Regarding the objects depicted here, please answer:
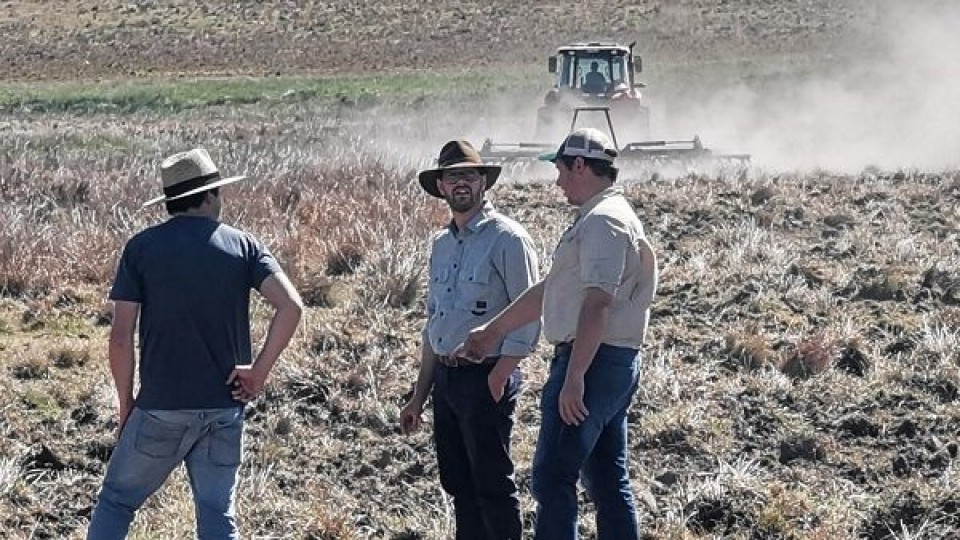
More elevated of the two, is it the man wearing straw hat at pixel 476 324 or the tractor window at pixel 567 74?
the tractor window at pixel 567 74

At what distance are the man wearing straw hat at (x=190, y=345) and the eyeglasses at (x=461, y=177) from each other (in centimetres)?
86

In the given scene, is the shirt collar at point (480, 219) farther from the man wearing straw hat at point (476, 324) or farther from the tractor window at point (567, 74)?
the tractor window at point (567, 74)

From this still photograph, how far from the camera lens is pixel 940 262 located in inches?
456

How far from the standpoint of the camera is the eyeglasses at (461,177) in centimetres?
546

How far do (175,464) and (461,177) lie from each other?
1448 mm

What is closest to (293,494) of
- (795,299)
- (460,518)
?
(460,518)

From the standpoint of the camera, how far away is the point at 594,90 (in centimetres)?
2436

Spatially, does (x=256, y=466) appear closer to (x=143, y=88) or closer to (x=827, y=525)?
(x=827, y=525)

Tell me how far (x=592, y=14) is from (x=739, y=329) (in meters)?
56.3

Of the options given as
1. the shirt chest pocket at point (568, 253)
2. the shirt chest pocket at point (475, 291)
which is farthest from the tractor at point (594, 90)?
the shirt chest pocket at point (568, 253)

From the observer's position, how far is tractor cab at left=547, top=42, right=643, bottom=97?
24.5 m

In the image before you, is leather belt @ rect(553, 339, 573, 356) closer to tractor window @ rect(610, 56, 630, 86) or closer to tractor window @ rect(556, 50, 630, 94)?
tractor window @ rect(556, 50, 630, 94)

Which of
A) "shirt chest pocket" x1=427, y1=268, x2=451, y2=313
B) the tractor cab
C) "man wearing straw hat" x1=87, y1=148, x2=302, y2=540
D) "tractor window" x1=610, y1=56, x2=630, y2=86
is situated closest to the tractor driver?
the tractor cab

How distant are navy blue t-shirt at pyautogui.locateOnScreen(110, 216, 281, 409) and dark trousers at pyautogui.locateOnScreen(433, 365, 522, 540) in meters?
0.87
